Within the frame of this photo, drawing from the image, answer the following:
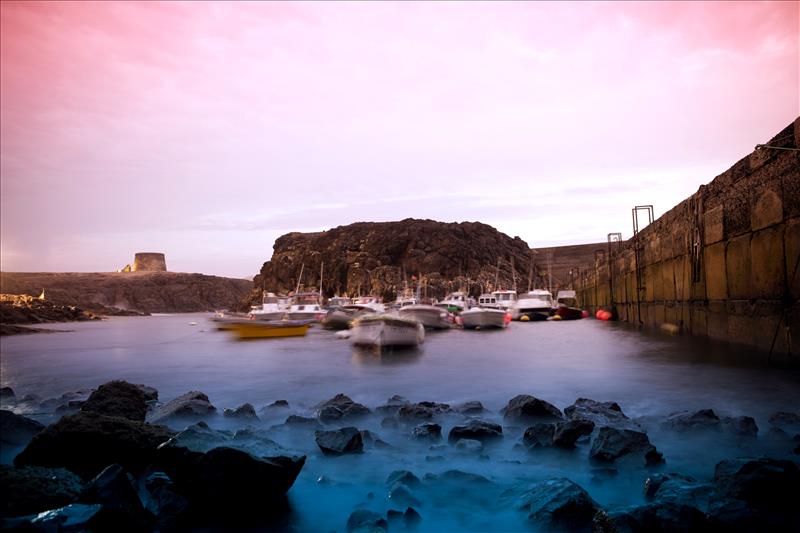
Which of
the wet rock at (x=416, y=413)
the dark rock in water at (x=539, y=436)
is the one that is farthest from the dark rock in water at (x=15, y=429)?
the dark rock in water at (x=539, y=436)

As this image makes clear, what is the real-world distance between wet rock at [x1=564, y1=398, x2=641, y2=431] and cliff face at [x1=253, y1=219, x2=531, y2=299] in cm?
8072

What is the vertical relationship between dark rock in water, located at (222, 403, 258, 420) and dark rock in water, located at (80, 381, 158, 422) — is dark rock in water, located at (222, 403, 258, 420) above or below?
below

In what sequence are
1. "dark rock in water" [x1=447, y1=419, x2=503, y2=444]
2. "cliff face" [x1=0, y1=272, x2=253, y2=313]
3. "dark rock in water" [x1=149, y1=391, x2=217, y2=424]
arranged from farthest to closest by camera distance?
"cliff face" [x1=0, y1=272, x2=253, y2=313] < "dark rock in water" [x1=149, y1=391, x2=217, y2=424] < "dark rock in water" [x1=447, y1=419, x2=503, y2=444]

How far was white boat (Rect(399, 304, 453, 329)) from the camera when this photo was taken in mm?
29672

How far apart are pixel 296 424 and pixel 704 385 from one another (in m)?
7.96

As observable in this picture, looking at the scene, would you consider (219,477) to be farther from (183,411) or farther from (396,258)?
(396,258)

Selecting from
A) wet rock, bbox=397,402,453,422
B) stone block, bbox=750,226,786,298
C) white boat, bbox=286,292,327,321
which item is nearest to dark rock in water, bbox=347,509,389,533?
wet rock, bbox=397,402,453,422

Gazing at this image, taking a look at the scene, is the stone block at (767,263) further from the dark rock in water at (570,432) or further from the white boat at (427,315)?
the white boat at (427,315)

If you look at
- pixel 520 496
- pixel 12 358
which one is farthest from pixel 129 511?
pixel 12 358

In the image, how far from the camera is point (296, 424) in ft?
23.5

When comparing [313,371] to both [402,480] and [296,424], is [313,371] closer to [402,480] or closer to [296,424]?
[296,424]

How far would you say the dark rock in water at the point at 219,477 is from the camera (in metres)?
3.90

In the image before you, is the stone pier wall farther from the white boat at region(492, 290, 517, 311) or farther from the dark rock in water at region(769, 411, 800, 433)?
the white boat at region(492, 290, 517, 311)

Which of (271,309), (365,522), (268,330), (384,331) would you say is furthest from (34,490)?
(271,309)
